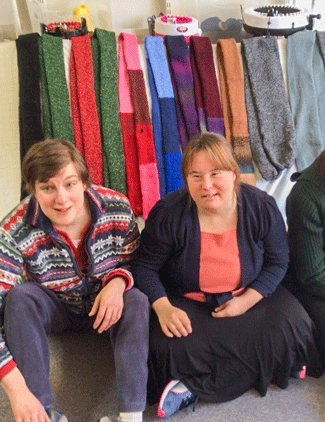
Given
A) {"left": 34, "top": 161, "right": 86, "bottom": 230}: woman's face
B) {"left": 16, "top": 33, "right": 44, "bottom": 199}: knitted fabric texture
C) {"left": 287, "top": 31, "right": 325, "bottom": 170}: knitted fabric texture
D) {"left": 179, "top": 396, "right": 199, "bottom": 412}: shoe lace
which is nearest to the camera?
{"left": 34, "top": 161, "right": 86, "bottom": 230}: woman's face

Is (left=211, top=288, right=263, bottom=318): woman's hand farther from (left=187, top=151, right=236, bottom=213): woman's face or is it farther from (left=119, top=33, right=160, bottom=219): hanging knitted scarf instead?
(left=119, top=33, right=160, bottom=219): hanging knitted scarf

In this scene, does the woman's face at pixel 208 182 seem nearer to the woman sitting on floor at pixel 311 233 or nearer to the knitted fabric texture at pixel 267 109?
the woman sitting on floor at pixel 311 233

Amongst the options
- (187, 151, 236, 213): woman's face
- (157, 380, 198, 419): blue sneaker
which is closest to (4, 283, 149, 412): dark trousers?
(157, 380, 198, 419): blue sneaker

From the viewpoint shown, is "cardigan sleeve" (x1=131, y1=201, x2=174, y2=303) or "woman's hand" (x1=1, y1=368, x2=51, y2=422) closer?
"woman's hand" (x1=1, y1=368, x2=51, y2=422)

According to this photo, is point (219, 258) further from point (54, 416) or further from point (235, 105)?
point (235, 105)

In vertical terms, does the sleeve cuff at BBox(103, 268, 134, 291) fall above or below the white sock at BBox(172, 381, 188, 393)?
above

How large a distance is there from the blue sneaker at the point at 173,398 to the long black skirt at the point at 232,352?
0.02 meters

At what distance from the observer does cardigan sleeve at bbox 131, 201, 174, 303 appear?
138 cm

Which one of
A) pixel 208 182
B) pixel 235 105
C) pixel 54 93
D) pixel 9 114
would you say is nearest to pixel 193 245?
pixel 208 182

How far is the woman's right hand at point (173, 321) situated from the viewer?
4.27 feet

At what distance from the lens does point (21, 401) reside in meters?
1.13

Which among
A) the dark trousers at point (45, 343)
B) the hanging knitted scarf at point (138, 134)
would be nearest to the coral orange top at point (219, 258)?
the dark trousers at point (45, 343)

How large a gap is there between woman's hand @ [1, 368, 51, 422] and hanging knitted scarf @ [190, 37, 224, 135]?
1.11 metres

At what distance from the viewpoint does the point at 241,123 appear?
71.4 inches
